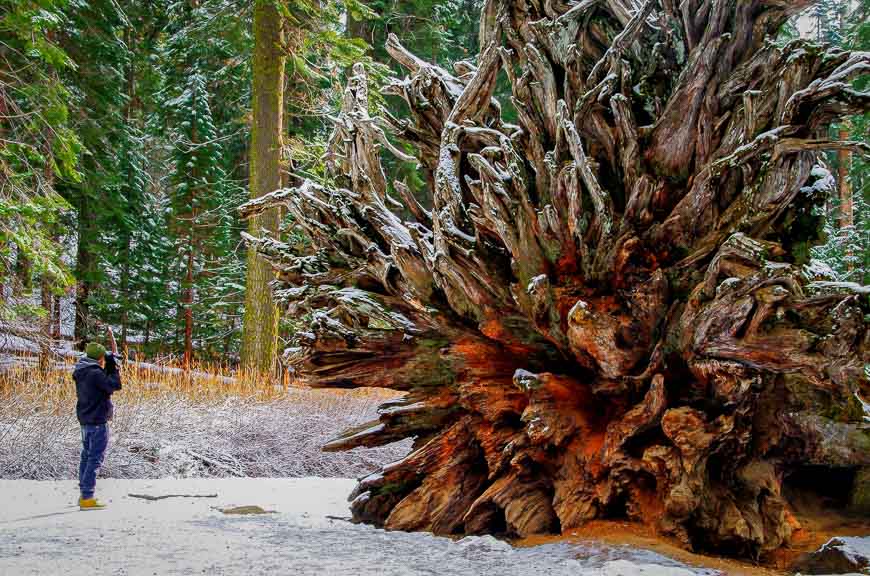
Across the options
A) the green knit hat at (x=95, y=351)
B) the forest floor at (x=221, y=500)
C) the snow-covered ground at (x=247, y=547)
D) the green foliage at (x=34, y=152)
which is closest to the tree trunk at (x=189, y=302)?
the forest floor at (x=221, y=500)

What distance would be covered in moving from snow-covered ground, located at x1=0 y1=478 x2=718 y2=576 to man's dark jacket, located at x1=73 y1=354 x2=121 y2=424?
29.5 inches

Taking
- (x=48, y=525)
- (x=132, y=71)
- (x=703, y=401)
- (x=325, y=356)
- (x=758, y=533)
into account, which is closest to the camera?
(x=758, y=533)

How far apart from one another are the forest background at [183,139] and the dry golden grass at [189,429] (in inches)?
81.8

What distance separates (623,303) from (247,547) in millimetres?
2812

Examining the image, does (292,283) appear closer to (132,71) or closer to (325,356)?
(325,356)

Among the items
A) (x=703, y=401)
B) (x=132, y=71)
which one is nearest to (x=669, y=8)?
(x=703, y=401)

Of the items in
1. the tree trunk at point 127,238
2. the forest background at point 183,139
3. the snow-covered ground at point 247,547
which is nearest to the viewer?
the snow-covered ground at point 247,547

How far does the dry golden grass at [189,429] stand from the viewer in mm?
7746

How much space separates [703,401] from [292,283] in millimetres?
3989

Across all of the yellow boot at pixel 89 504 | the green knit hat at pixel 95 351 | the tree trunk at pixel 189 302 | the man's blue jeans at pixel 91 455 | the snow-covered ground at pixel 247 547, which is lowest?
the snow-covered ground at pixel 247 547

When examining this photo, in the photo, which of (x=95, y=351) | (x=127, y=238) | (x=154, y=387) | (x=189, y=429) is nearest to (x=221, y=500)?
(x=95, y=351)

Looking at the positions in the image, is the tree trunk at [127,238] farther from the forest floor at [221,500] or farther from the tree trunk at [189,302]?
the forest floor at [221,500]

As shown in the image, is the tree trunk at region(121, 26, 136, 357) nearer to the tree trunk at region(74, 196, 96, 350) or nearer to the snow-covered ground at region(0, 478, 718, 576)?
the tree trunk at region(74, 196, 96, 350)

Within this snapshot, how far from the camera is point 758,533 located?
3811 millimetres
